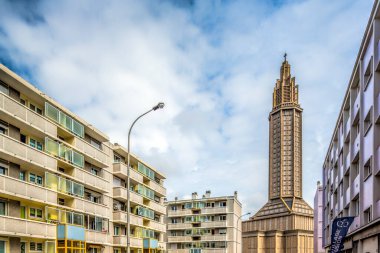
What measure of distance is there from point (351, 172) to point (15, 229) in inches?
925

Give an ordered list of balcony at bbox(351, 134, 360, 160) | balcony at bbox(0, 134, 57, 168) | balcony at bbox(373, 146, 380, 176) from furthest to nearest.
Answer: balcony at bbox(351, 134, 360, 160) → balcony at bbox(0, 134, 57, 168) → balcony at bbox(373, 146, 380, 176)

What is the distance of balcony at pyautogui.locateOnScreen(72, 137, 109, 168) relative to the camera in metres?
33.6

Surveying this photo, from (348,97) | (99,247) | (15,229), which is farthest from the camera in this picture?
(99,247)

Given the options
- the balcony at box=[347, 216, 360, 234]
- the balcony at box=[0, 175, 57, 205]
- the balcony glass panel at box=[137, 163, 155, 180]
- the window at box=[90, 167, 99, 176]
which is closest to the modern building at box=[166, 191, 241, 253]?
the balcony glass panel at box=[137, 163, 155, 180]

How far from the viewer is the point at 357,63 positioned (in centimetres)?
2917

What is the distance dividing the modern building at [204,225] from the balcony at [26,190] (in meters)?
46.9

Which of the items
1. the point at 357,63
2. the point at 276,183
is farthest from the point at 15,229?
the point at 276,183

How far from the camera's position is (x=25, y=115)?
86.7 feet

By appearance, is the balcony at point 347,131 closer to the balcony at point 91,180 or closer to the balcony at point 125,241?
the balcony at point 91,180

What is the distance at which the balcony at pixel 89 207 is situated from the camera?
106ft

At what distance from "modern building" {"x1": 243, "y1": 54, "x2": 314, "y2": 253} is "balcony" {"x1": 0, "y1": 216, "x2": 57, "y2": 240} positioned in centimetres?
11011

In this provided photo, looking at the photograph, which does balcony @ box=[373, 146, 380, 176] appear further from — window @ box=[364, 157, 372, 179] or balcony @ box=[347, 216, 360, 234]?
balcony @ box=[347, 216, 360, 234]

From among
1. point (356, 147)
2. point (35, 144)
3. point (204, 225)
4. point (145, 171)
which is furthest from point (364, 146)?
point (204, 225)

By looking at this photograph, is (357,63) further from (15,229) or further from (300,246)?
(300,246)
